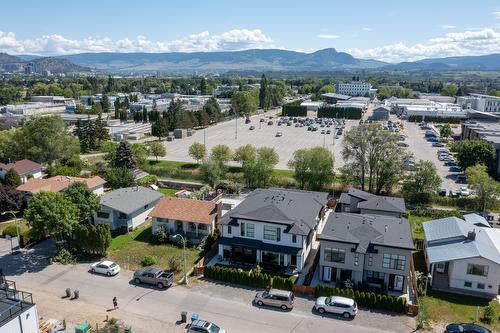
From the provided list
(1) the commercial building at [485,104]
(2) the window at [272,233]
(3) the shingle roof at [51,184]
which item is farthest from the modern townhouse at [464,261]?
(1) the commercial building at [485,104]

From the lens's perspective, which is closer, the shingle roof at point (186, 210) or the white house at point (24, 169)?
the shingle roof at point (186, 210)

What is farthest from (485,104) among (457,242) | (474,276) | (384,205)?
(474,276)

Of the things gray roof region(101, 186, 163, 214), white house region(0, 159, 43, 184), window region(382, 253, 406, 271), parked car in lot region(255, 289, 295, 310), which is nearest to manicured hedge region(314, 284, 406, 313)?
parked car in lot region(255, 289, 295, 310)

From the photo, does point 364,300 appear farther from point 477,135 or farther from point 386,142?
point 477,135

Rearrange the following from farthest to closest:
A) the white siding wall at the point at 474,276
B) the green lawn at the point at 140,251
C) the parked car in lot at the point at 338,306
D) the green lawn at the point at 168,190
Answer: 1. the green lawn at the point at 168,190
2. the green lawn at the point at 140,251
3. the white siding wall at the point at 474,276
4. the parked car in lot at the point at 338,306

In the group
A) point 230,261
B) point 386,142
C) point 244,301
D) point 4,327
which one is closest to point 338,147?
point 386,142

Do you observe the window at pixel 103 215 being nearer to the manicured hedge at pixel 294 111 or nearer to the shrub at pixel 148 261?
the shrub at pixel 148 261
